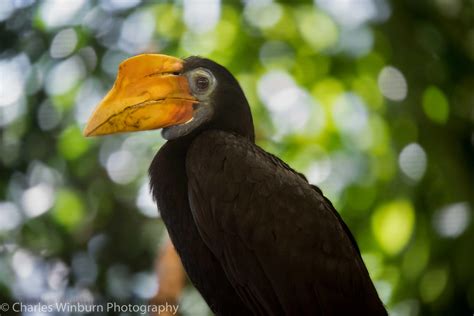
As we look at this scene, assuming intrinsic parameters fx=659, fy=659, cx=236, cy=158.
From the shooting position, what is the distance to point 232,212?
1.32m

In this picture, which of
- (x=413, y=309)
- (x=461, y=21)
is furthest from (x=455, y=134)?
(x=413, y=309)

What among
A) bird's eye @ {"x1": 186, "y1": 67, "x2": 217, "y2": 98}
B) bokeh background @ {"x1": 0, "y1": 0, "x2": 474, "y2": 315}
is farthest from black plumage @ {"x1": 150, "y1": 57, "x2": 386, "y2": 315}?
bokeh background @ {"x1": 0, "y1": 0, "x2": 474, "y2": 315}

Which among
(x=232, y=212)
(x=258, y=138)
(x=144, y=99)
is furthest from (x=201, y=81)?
(x=258, y=138)

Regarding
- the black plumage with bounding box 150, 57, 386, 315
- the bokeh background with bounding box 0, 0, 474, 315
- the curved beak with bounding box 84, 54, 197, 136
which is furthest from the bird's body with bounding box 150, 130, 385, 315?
the bokeh background with bounding box 0, 0, 474, 315

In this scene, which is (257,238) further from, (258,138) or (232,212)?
(258,138)

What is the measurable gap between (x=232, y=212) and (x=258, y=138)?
707mm

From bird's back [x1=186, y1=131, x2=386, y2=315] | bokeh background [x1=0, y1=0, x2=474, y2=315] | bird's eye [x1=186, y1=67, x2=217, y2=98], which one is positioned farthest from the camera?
bokeh background [x1=0, y1=0, x2=474, y2=315]

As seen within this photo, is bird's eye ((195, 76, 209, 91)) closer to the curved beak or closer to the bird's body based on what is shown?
the curved beak

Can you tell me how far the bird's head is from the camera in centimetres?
139

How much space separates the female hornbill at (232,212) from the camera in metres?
1.31

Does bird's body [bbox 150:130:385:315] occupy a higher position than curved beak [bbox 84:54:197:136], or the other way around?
curved beak [bbox 84:54:197:136]

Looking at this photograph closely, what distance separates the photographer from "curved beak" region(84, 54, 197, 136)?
4.53ft

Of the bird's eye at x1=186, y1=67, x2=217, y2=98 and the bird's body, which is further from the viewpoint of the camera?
the bird's eye at x1=186, y1=67, x2=217, y2=98

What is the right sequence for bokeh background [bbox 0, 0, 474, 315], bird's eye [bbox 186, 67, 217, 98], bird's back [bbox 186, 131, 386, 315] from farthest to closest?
bokeh background [bbox 0, 0, 474, 315], bird's eye [bbox 186, 67, 217, 98], bird's back [bbox 186, 131, 386, 315]
